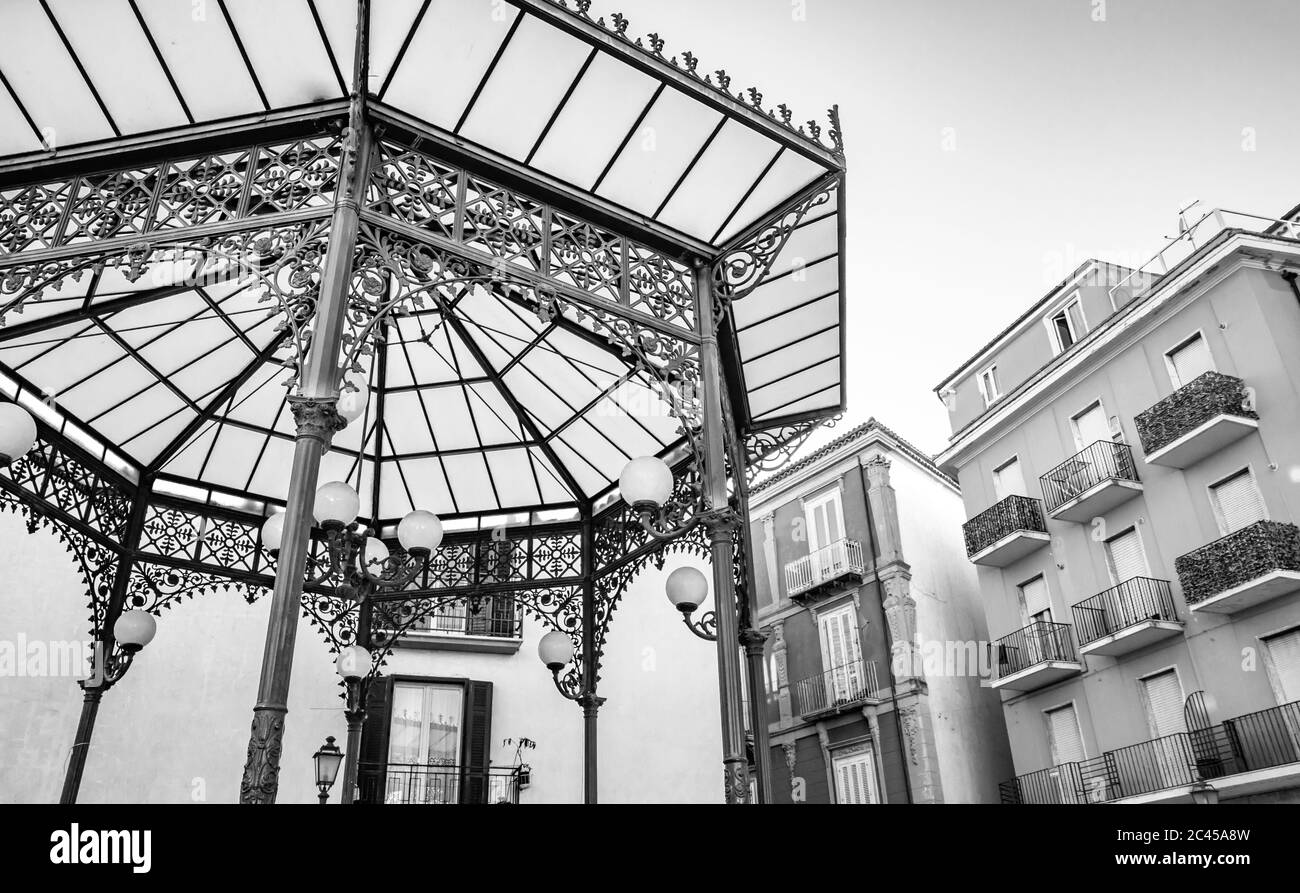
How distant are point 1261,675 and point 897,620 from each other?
7590mm

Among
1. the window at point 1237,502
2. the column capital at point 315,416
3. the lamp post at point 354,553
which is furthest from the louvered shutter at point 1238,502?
the column capital at point 315,416

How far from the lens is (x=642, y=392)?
950 cm

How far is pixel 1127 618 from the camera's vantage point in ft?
56.2

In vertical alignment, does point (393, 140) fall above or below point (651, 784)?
above

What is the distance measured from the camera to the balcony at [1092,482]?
17.8m

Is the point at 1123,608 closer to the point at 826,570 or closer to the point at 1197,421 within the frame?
the point at 1197,421

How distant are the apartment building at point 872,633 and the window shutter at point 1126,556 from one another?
4743 millimetres

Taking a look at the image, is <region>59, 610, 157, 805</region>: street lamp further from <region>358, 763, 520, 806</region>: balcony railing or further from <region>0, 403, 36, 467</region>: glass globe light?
<region>358, 763, 520, 806</region>: balcony railing

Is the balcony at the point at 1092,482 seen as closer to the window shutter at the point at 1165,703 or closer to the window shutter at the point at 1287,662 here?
the window shutter at the point at 1165,703

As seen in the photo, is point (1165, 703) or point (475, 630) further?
point (475, 630)

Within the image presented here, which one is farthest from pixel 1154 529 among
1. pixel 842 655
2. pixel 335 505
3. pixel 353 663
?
pixel 335 505

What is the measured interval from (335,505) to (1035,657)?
16504 mm
